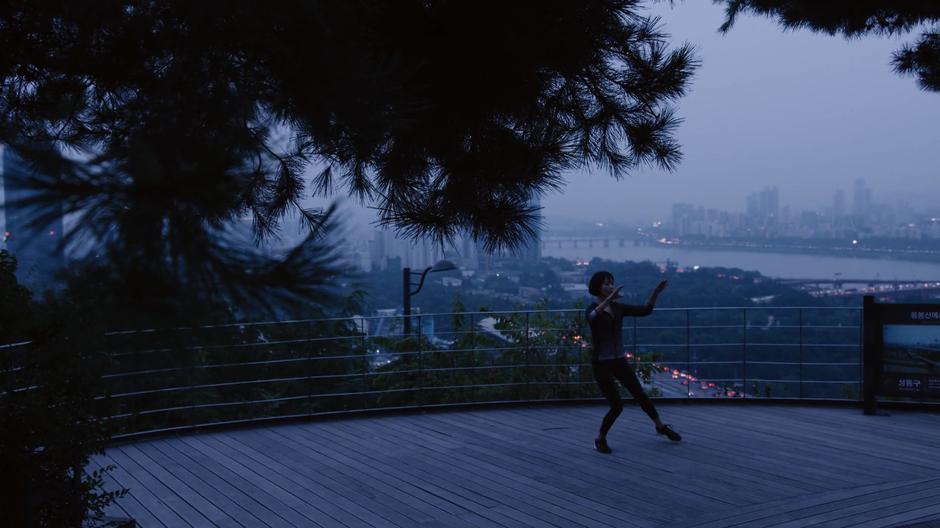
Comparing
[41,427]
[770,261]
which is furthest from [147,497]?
[770,261]

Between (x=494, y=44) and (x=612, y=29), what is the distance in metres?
0.45

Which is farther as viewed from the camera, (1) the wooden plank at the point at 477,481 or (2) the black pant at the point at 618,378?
(2) the black pant at the point at 618,378

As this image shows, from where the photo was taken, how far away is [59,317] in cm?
141

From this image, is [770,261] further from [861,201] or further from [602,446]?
[602,446]

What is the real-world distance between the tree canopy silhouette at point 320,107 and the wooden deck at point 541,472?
2696 millimetres

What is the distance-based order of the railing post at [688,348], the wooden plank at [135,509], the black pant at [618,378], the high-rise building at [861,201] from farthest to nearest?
the high-rise building at [861,201], the railing post at [688,348], the black pant at [618,378], the wooden plank at [135,509]

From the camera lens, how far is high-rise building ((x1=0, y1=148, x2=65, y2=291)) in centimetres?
104

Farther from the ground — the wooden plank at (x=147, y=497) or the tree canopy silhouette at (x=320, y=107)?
the tree canopy silhouette at (x=320, y=107)

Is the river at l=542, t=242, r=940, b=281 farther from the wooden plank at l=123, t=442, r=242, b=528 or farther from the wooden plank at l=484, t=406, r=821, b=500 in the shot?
the wooden plank at l=123, t=442, r=242, b=528

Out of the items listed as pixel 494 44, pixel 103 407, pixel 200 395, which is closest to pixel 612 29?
pixel 494 44

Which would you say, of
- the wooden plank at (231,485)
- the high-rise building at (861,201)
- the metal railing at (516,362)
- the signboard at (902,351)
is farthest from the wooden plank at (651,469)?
the high-rise building at (861,201)

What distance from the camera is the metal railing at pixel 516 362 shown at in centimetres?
809

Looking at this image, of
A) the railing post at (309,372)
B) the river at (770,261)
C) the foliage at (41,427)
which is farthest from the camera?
the river at (770,261)

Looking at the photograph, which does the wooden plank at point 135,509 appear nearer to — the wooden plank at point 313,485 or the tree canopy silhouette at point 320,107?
the wooden plank at point 313,485
